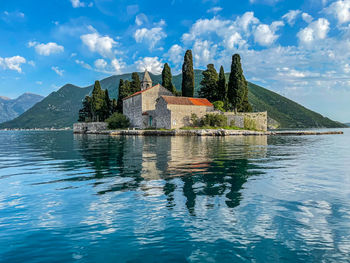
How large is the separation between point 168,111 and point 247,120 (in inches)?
670

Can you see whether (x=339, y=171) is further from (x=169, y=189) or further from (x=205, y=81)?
(x=205, y=81)

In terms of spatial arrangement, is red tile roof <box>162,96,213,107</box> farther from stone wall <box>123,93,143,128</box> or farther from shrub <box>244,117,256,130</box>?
stone wall <box>123,93,143,128</box>

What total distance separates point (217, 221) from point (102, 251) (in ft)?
7.18

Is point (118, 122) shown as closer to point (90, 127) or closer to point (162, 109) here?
point (90, 127)

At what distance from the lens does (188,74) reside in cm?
5662

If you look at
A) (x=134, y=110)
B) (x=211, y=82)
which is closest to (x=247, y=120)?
(x=211, y=82)

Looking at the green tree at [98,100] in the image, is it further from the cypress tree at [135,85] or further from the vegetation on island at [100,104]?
the cypress tree at [135,85]

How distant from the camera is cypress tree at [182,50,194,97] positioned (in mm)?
56625

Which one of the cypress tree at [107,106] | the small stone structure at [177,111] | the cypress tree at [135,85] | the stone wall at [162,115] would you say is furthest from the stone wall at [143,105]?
the cypress tree at [107,106]

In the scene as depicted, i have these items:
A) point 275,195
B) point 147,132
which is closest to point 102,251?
point 275,195

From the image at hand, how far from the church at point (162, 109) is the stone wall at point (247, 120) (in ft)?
14.4

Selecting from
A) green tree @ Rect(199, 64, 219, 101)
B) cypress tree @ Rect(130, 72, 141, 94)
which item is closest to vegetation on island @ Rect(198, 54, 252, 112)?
green tree @ Rect(199, 64, 219, 101)

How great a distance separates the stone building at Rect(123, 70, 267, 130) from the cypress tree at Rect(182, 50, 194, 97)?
4.28m

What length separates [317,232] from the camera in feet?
14.3
